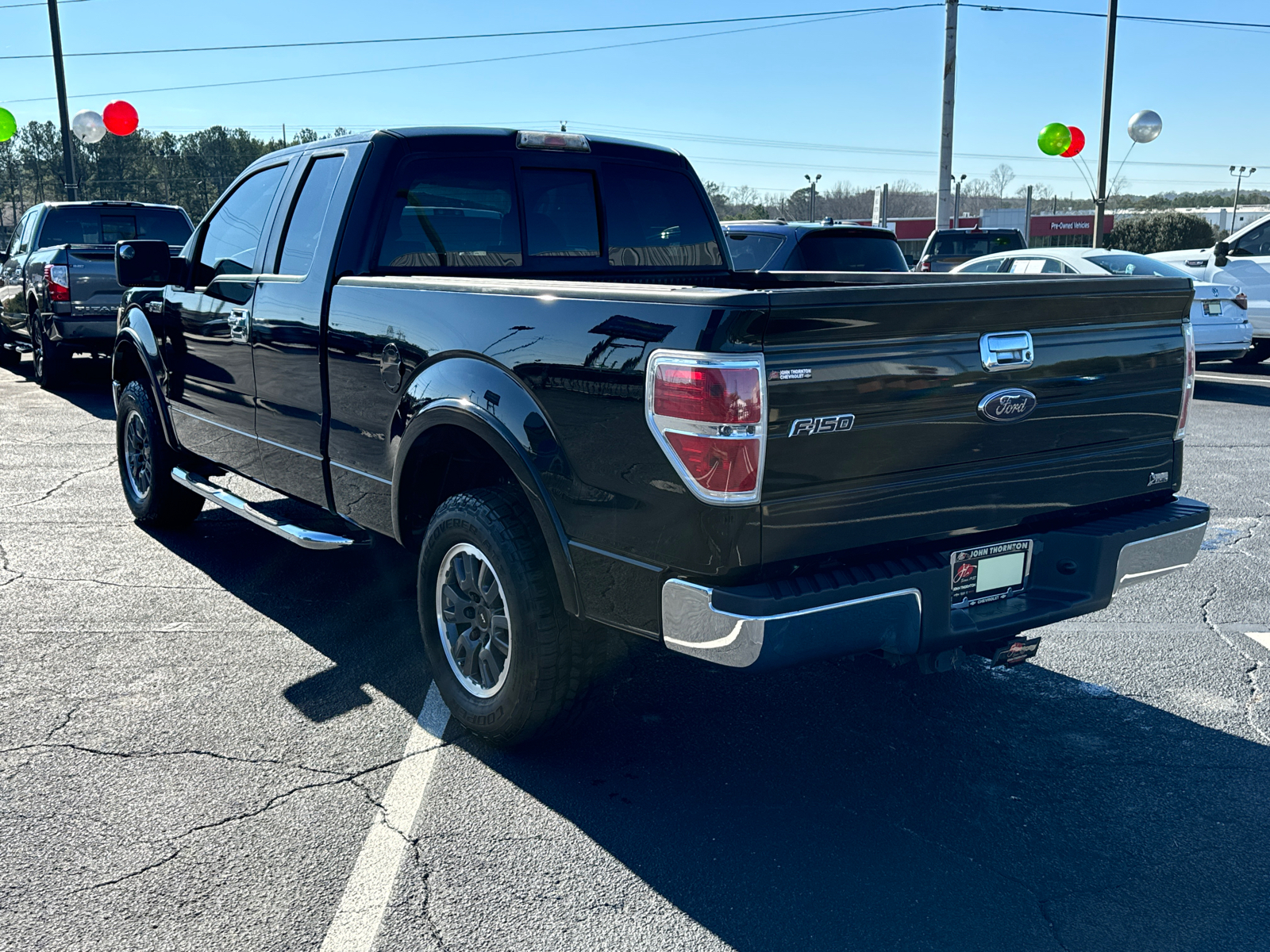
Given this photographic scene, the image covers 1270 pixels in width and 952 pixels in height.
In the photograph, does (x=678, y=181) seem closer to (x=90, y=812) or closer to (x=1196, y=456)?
(x=90, y=812)

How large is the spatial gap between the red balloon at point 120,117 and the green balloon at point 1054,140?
18711mm

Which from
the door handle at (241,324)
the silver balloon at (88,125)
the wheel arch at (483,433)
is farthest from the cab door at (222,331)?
the silver balloon at (88,125)

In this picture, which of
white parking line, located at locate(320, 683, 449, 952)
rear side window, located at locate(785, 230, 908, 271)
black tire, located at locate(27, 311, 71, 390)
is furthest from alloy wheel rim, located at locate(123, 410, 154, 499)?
black tire, located at locate(27, 311, 71, 390)

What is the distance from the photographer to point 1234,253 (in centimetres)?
1436

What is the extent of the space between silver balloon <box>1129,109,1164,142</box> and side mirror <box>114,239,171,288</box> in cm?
2115

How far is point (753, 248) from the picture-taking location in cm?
1070

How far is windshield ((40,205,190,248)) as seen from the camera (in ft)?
45.6

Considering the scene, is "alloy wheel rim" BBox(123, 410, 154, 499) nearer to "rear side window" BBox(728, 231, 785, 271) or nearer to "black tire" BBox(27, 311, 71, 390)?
"rear side window" BBox(728, 231, 785, 271)

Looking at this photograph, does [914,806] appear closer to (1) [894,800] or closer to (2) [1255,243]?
(1) [894,800]

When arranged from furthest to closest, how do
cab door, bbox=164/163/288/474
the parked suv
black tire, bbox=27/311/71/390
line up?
the parked suv
black tire, bbox=27/311/71/390
cab door, bbox=164/163/288/474

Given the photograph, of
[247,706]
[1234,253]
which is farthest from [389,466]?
[1234,253]

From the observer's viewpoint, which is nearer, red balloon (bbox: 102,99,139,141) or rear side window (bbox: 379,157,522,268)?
rear side window (bbox: 379,157,522,268)

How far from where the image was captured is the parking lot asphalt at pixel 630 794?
276 centimetres

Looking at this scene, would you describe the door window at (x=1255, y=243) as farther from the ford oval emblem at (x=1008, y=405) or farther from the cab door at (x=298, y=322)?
A: the cab door at (x=298, y=322)
